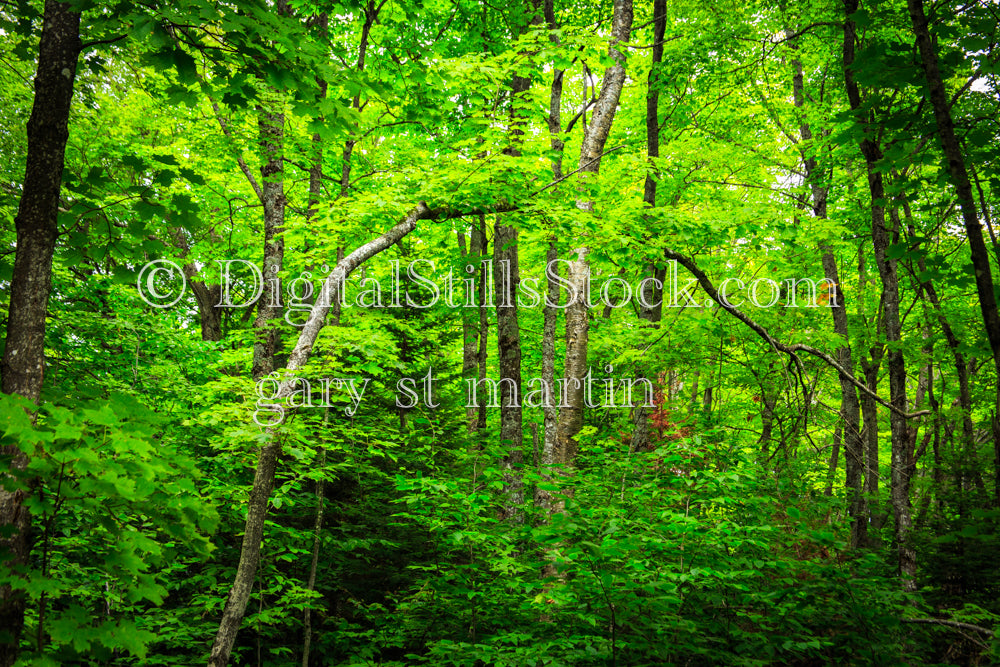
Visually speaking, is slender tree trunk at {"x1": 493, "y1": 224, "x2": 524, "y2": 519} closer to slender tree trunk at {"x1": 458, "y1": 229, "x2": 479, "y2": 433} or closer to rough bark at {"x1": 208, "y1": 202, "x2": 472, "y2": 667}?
slender tree trunk at {"x1": 458, "y1": 229, "x2": 479, "y2": 433}

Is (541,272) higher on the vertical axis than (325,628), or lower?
higher

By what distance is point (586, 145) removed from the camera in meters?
7.35

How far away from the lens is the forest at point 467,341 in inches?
108

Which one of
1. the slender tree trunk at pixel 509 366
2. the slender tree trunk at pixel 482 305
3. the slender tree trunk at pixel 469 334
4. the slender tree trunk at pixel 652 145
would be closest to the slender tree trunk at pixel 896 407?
the slender tree trunk at pixel 652 145

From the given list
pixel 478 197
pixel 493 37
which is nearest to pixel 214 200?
pixel 493 37

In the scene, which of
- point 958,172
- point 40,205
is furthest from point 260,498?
point 958,172

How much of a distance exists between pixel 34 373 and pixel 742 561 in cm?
508

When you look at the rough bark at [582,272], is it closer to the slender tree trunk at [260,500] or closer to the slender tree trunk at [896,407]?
the slender tree trunk at [896,407]

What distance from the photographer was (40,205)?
2.77 metres

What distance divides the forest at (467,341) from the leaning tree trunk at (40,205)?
0.02m

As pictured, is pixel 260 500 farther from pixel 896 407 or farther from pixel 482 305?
pixel 482 305

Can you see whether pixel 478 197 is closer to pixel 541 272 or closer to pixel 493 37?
pixel 493 37

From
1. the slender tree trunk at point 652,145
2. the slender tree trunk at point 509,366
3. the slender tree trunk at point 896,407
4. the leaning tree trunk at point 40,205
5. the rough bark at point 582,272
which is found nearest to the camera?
the leaning tree trunk at point 40,205

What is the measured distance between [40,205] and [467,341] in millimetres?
11548
